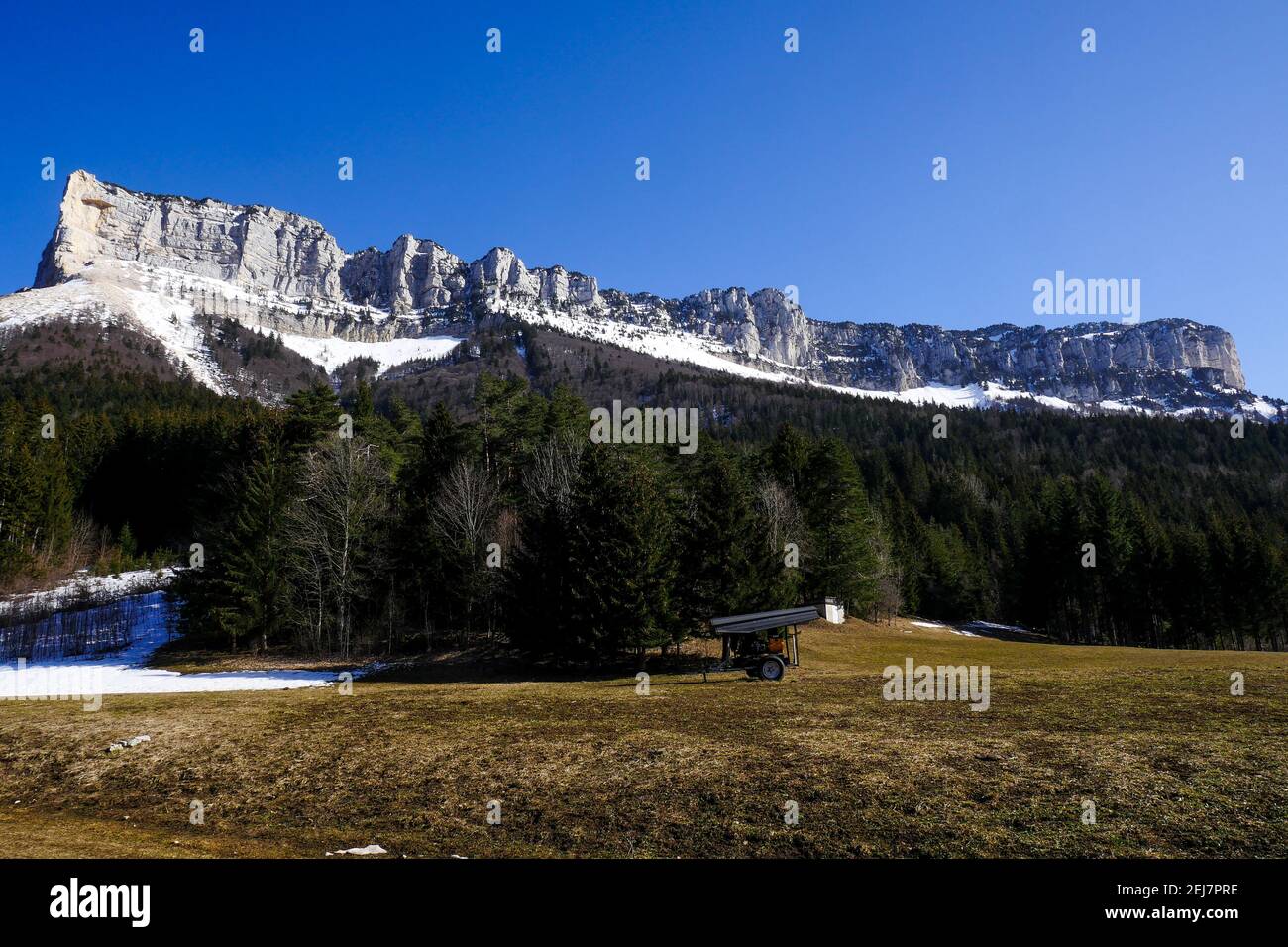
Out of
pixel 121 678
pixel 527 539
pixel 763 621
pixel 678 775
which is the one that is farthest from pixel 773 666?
pixel 121 678

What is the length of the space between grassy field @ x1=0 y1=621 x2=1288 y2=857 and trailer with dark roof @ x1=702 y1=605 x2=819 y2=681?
3.58 metres

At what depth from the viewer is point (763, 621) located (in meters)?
24.3

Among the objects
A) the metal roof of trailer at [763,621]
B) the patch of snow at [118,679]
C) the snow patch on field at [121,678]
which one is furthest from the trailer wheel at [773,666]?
the snow patch on field at [121,678]

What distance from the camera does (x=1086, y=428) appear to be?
18825 centimetres

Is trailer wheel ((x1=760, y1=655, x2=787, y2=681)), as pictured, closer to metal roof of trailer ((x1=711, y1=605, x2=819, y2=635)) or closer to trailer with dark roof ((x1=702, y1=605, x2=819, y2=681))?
trailer with dark roof ((x1=702, y1=605, x2=819, y2=681))

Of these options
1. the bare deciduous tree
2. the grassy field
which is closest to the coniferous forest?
the bare deciduous tree

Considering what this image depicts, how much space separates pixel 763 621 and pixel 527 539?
14448 millimetres

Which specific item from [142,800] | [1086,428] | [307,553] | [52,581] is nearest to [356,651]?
[307,553]

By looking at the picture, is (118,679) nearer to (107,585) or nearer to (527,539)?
(527,539)

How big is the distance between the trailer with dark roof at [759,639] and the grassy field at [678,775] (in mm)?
3582

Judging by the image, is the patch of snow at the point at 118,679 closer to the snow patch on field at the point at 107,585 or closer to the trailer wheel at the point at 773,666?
the snow patch on field at the point at 107,585

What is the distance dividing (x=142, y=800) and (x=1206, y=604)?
78.2 metres

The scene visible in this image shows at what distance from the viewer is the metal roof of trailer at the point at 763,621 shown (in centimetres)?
2419
